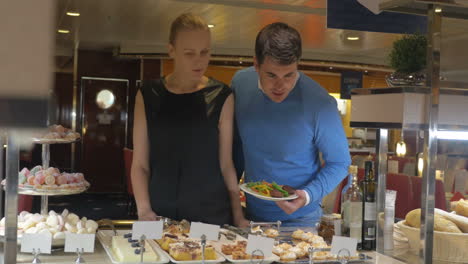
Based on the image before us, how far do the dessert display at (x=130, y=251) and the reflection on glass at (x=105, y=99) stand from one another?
9.47 metres

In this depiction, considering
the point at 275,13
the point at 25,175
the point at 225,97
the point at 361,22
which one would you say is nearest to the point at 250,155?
the point at 225,97

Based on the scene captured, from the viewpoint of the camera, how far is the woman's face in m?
2.85

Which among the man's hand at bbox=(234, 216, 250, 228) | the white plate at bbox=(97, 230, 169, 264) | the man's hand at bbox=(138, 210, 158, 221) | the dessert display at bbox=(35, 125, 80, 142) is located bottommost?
the man's hand at bbox=(234, 216, 250, 228)

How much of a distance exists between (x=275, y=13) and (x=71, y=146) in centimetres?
542

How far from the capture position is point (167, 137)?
110 inches

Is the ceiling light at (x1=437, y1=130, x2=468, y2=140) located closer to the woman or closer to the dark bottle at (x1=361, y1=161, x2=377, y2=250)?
the dark bottle at (x1=361, y1=161, x2=377, y2=250)

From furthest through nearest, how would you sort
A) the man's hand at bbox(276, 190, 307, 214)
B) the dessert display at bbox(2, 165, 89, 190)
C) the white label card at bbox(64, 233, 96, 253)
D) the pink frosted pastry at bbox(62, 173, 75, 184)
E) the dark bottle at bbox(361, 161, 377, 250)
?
the pink frosted pastry at bbox(62, 173, 75, 184)
the dessert display at bbox(2, 165, 89, 190)
the man's hand at bbox(276, 190, 307, 214)
the dark bottle at bbox(361, 161, 377, 250)
the white label card at bbox(64, 233, 96, 253)

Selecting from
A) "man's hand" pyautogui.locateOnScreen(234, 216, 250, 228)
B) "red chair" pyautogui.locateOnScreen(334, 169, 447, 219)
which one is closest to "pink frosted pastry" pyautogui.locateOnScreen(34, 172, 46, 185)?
"man's hand" pyautogui.locateOnScreen(234, 216, 250, 228)

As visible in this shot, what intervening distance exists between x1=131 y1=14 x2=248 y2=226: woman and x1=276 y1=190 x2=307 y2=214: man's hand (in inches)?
15.1

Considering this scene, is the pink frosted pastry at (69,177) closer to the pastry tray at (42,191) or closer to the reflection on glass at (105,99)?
the pastry tray at (42,191)

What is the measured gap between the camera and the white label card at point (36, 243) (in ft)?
5.63

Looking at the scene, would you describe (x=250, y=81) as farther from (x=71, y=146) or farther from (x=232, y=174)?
(x=71, y=146)

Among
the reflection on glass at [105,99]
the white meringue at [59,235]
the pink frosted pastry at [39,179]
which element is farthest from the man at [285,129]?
the reflection on glass at [105,99]

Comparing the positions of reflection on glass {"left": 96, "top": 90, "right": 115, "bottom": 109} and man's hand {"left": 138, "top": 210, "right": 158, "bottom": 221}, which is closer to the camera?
man's hand {"left": 138, "top": 210, "right": 158, "bottom": 221}
